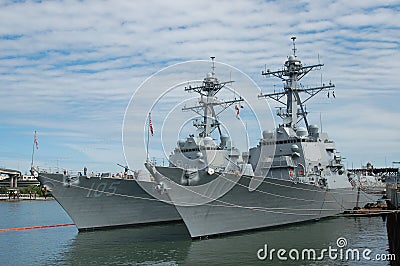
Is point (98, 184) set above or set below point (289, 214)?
above

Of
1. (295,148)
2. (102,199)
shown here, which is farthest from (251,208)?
(102,199)

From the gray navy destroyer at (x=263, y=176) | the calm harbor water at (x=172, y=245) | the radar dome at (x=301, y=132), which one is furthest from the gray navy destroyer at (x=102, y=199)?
the radar dome at (x=301, y=132)

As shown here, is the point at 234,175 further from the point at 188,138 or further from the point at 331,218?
the point at 331,218

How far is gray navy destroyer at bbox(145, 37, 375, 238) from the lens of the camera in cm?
1769

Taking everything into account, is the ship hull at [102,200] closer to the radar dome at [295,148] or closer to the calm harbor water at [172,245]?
the calm harbor water at [172,245]

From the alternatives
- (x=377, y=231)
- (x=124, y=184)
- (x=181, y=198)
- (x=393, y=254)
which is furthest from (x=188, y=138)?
(x=393, y=254)

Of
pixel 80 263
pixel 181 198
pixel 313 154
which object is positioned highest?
pixel 313 154

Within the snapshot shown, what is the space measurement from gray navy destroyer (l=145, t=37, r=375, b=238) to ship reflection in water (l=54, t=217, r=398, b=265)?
2.88 ft

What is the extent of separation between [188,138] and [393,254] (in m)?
15.1

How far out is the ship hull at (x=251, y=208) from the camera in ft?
58.9

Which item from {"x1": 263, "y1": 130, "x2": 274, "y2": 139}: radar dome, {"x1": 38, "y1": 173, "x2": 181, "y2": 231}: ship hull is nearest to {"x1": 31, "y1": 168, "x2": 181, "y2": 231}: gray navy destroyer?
{"x1": 38, "y1": 173, "x2": 181, "y2": 231}: ship hull

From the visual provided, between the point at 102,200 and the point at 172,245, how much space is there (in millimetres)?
6139

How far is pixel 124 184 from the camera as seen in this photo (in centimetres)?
2256

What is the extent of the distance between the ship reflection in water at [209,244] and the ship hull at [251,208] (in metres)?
0.44
